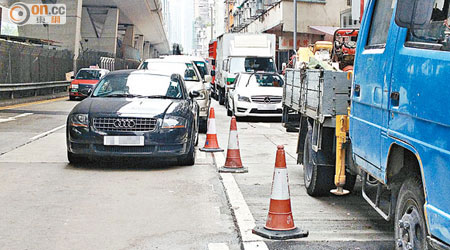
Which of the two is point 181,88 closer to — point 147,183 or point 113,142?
point 113,142

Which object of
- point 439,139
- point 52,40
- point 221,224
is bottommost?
point 221,224

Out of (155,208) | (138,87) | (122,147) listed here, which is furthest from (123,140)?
(155,208)

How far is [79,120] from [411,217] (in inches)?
258

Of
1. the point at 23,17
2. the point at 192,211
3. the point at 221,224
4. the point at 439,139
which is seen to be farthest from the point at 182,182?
the point at 23,17

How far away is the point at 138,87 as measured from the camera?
37.4 ft

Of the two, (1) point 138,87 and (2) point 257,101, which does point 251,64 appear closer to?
(2) point 257,101

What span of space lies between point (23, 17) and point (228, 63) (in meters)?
24.7

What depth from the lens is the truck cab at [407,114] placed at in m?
3.89

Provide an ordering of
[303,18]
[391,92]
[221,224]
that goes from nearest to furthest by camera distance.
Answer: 1. [391,92]
2. [221,224]
3. [303,18]

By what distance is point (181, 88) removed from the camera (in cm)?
1164

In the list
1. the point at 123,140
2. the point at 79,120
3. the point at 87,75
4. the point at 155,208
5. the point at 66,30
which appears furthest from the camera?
the point at 66,30

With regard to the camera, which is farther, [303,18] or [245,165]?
[303,18]

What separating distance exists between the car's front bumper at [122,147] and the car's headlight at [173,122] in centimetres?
6

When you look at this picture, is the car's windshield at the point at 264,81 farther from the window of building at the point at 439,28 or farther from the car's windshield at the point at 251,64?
the window of building at the point at 439,28
